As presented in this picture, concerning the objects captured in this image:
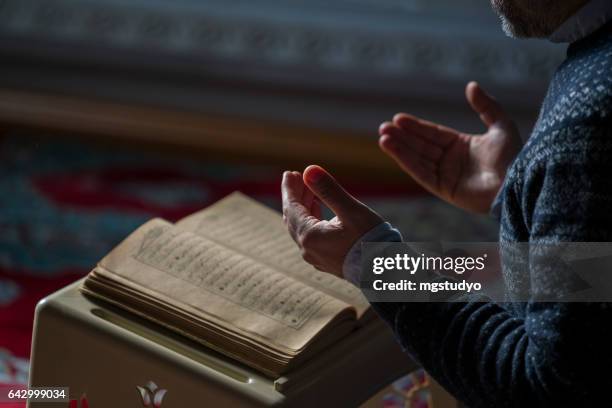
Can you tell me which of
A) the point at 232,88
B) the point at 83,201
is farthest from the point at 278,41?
the point at 83,201

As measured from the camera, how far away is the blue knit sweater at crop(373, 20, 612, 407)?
38.0 inches

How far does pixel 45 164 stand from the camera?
3203 millimetres

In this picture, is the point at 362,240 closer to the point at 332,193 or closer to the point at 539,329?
the point at 332,193

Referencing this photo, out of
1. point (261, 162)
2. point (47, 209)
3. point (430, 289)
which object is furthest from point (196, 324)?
point (261, 162)

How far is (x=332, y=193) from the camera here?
3.79 ft

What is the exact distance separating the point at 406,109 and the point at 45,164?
115cm

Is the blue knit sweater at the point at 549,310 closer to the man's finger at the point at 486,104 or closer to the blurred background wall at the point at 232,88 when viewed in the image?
the man's finger at the point at 486,104

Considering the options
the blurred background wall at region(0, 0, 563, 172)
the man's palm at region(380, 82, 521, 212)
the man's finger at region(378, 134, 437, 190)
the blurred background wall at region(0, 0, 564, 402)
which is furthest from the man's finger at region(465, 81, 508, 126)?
the blurred background wall at region(0, 0, 563, 172)

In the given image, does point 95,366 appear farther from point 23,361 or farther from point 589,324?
point 23,361

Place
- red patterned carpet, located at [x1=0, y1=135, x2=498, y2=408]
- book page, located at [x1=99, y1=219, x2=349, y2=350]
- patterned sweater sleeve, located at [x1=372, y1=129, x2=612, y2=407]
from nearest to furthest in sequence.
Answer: patterned sweater sleeve, located at [x1=372, y1=129, x2=612, y2=407]
book page, located at [x1=99, y1=219, x2=349, y2=350]
red patterned carpet, located at [x1=0, y1=135, x2=498, y2=408]

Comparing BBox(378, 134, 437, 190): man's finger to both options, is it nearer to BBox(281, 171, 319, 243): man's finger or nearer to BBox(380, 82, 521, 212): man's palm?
BBox(380, 82, 521, 212): man's palm

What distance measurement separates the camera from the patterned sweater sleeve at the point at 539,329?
964 mm

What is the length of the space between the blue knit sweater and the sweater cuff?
48 millimetres

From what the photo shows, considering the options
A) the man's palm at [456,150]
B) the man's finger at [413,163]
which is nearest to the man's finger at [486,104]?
the man's palm at [456,150]
